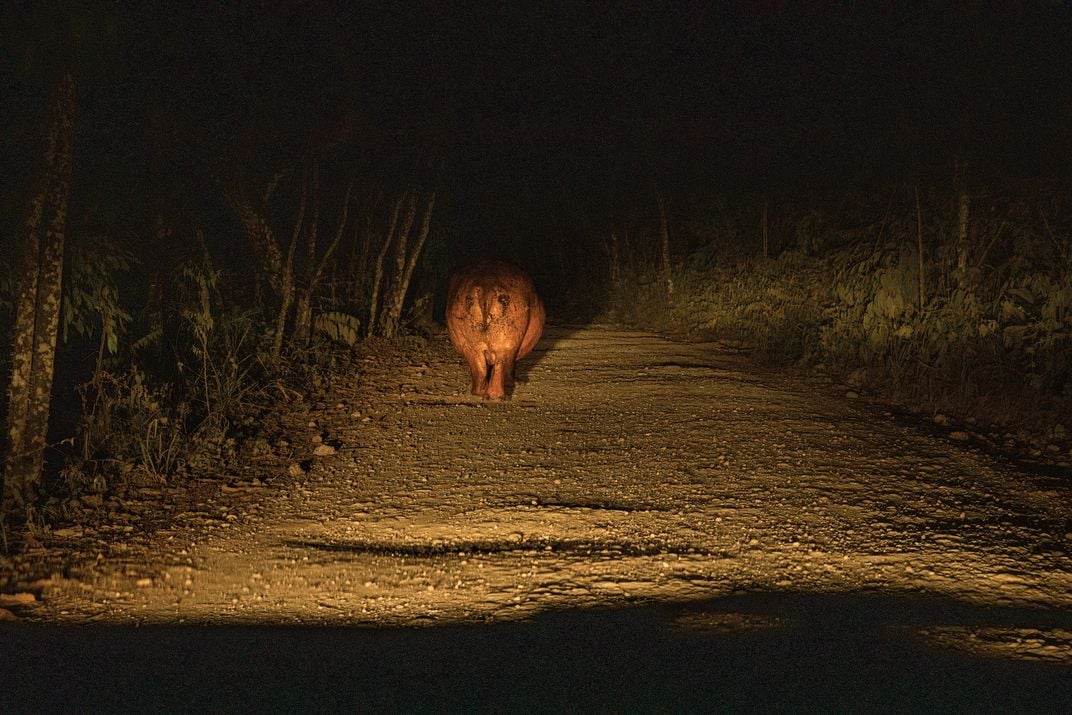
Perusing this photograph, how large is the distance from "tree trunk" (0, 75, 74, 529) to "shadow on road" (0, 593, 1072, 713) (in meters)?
1.72

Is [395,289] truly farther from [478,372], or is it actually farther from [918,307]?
[918,307]

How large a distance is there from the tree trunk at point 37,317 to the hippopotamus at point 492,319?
9.68 feet

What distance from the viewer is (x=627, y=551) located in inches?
177

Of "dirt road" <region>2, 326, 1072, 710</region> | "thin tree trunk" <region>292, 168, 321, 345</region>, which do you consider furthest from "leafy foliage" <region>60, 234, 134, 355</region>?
"thin tree trunk" <region>292, 168, 321, 345</region>

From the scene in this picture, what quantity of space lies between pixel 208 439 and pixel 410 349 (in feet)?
10.5

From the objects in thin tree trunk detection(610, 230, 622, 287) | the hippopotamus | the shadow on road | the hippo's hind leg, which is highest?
thin tree trunk detection(610, 230, 622, 287)

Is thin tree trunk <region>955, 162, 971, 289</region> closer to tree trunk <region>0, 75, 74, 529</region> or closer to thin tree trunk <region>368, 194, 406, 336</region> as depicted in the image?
thin tree trunk <region>368, 194, 406, 336</region>

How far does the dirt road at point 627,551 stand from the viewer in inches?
128

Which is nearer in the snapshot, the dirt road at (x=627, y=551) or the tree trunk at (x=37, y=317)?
the dirt road at (x=627, y=551)

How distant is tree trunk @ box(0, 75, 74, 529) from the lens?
5082 millimetres

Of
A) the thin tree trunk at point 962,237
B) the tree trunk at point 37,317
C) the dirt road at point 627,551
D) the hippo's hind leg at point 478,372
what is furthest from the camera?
the thin tree trunk at point 962,237

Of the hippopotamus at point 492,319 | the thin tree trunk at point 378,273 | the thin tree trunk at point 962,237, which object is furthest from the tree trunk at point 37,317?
the thin tree trunk at point 962,237

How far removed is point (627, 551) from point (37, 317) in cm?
346

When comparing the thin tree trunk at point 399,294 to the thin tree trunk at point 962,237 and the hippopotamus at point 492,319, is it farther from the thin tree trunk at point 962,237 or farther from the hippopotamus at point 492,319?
the thin tree trunk at point 962,237
